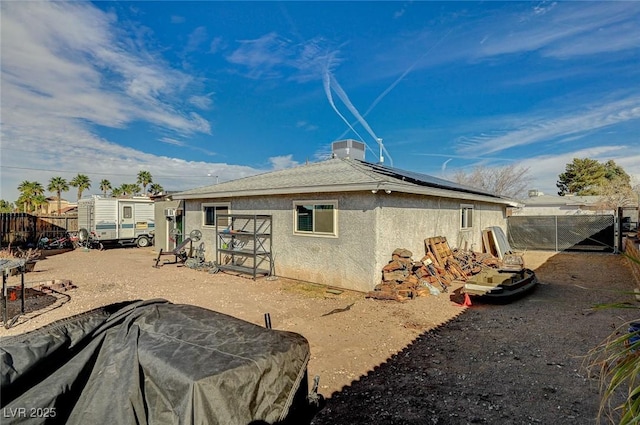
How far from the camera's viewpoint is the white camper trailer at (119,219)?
17453 mm

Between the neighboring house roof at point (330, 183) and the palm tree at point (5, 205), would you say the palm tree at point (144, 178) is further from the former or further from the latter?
the neighboring house roof at point (330, 183)

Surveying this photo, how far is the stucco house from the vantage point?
331 inches

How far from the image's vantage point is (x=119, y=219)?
18.2 m

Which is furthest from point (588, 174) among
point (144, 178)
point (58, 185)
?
point (58, 185)

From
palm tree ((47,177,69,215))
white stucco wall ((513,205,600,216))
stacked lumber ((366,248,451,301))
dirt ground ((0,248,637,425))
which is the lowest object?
dirt ground ((0,248,637,425))

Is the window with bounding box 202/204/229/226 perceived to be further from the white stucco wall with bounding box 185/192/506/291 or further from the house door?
the house door

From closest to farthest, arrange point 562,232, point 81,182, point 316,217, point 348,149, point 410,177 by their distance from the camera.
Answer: point 316,217 → point 410,177 → point 348,149 → point 562,232 → point 81,182

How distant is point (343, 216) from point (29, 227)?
20.2 m

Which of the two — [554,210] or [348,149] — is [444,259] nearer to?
[348,149]

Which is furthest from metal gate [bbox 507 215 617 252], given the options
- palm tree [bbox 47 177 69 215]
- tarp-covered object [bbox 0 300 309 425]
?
palm tree [bbox 47 177 69 215]

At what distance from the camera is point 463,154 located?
32.0 meters

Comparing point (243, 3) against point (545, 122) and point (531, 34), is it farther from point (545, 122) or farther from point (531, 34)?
point (545, 122)

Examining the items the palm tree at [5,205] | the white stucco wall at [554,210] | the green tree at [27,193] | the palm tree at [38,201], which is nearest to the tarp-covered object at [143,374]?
the white stucco wall at [554,210]

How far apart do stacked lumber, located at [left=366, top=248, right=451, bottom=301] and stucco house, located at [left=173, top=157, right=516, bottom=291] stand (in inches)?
10.6
